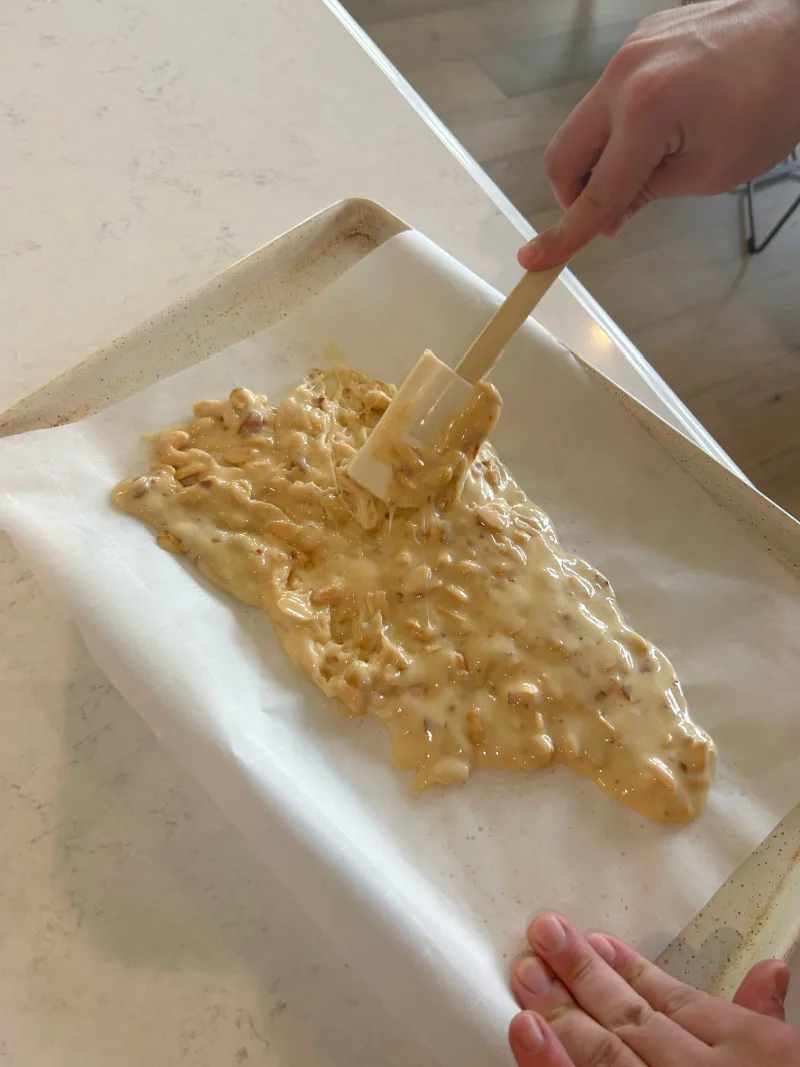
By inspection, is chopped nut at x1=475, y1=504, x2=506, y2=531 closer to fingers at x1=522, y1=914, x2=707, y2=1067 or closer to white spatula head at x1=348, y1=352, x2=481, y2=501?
white spatula head at x1=348, y1=352, x2=481, y2=501

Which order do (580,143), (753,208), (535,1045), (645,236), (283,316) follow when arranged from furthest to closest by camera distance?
(753,208), (645,236), (283,316), (580,143), (535,1045)

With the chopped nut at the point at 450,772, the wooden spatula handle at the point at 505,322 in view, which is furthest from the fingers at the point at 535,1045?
the wooden spatula handle at the point at 505,322

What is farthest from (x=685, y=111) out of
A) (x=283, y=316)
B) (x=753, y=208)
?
(x=753, y=208)

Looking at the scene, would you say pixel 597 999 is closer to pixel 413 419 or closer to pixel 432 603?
pixel 432 603

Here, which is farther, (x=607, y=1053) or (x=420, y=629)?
(x=420, y=629)

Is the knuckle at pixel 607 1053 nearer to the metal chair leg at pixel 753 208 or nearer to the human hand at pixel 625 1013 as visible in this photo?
the human hand at pixel 625 1013

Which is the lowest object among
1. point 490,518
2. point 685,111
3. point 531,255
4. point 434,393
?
point 490,518
